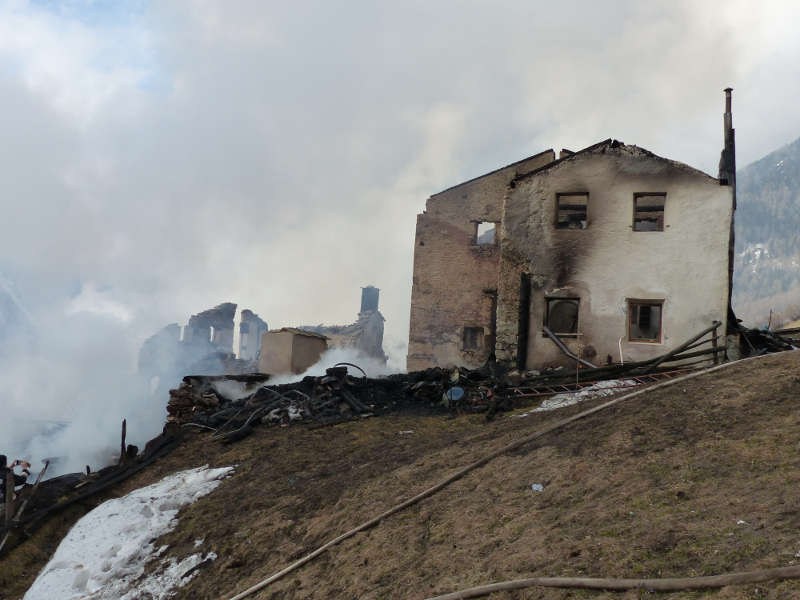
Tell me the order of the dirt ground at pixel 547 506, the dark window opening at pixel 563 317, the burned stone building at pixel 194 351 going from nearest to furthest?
the dirt ground at pixel 547 506
the dark window opening at pixel 563 317
the burned stone building at pixel 194 351

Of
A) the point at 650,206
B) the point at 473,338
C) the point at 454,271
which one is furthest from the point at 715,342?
the point at 454,271

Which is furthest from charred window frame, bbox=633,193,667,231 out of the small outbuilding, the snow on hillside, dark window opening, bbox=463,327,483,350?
the snow on hillside

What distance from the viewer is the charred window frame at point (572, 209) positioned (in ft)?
51.1

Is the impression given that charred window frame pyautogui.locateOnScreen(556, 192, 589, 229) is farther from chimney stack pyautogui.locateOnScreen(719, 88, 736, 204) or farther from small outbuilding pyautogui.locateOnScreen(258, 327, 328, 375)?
small outbuilding pyautogui.locateOnScreen(258, 327, 328, 375)

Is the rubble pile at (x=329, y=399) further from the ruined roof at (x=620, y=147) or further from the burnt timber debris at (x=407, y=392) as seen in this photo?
the ruined roof at (x=620, y=147)

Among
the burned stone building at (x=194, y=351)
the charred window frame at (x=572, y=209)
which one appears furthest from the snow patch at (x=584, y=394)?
the burned stone building at (x=194, y=351)

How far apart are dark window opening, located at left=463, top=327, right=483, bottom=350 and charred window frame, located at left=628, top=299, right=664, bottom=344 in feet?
23.9

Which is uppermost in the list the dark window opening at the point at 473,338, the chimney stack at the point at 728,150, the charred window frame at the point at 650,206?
the chimney stack at the point at 728,150

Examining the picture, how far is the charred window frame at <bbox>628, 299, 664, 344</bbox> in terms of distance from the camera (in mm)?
14578

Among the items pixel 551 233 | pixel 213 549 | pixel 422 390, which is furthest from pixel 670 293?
pixel 213 549

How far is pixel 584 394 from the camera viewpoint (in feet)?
38.8

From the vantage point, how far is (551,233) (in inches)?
607

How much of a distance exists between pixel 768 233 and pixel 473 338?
67.3 metres

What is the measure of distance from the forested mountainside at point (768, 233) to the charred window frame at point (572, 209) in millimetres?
46365
